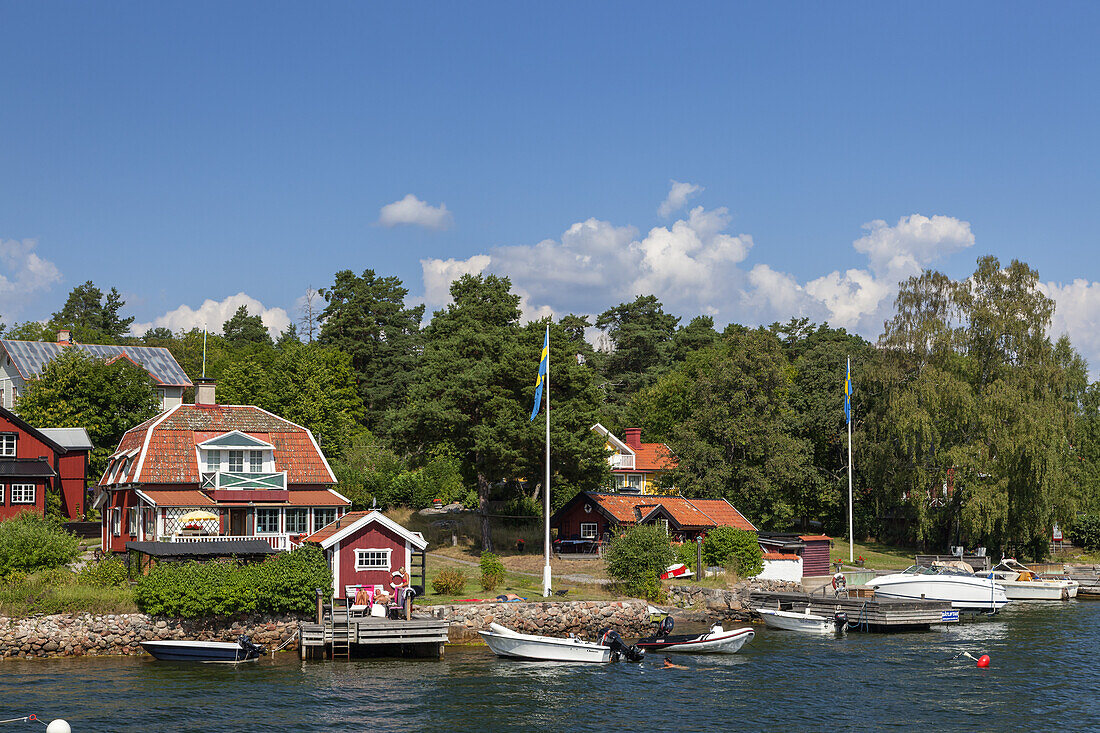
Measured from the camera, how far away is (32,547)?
4391cm

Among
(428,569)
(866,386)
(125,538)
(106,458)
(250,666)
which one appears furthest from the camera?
(866,386)

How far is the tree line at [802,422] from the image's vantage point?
65188mm

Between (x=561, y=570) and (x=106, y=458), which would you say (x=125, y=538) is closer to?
(x=106, y=458)

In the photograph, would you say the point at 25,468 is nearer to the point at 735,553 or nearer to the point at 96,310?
the point at 735,553

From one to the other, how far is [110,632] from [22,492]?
2234cm

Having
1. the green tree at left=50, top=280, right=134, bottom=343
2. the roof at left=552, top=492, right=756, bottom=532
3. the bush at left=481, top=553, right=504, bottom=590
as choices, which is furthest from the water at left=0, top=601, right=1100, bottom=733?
the green tree at left=50, top=280, right=134, bottom=343

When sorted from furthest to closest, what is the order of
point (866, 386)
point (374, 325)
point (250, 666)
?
point (374, 325), point (866, 386), point (250, 666)

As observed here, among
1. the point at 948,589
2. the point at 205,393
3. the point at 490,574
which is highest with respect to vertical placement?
the point at 205,393

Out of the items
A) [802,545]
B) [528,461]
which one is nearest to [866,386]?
[802,545]

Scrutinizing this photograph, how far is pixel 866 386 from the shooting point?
77.6m

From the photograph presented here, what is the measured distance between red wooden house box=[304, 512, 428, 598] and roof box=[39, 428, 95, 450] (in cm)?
2531

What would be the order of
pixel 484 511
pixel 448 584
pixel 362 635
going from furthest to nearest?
pixel 484 511 < pixel 448 584 < pixel 362 635

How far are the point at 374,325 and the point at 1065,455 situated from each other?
72480mm

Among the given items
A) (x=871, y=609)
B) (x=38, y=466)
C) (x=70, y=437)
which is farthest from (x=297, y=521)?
(x=871, y=609)
